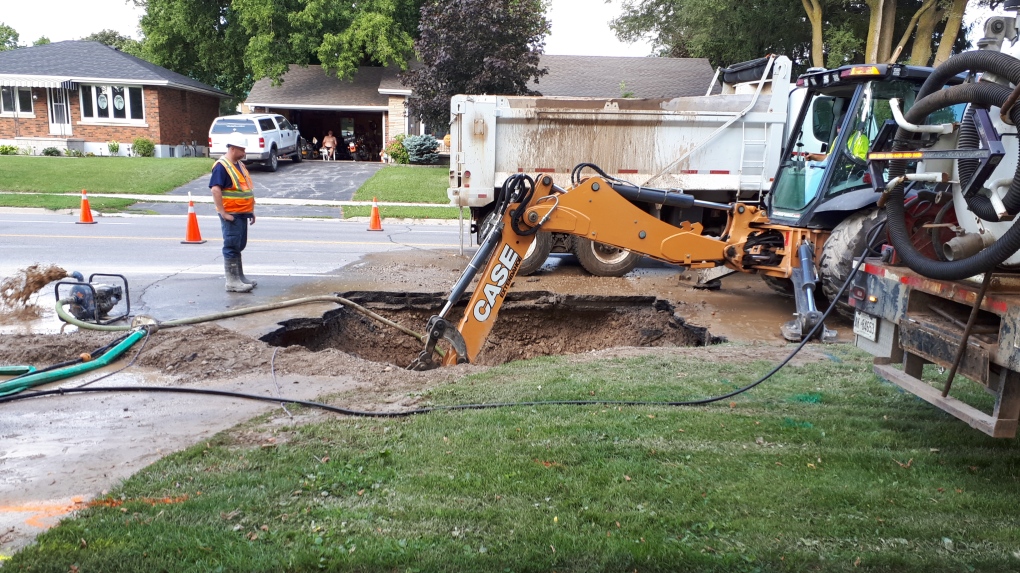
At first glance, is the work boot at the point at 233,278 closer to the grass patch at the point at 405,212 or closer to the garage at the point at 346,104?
the grass patch at the point at 405,212

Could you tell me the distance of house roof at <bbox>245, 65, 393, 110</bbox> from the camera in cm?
3353

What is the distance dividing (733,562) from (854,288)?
→ 248cm

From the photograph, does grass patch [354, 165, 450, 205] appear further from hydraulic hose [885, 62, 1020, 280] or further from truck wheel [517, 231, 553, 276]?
hydraulic hose [885, 62, 1020, 280]

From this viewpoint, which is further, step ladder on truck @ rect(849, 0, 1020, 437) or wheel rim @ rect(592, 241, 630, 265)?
wheel rim @ rect(592, 241, 630, 265)

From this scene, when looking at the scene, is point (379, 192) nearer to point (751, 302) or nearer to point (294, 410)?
point (751, 302)

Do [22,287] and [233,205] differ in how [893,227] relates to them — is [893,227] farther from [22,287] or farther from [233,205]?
[22,287]

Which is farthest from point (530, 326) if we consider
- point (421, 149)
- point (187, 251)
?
point (421, 149)

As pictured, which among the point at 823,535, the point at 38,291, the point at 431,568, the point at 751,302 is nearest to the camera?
the point at 431,568

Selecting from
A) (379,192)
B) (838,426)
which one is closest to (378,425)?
(838,426)

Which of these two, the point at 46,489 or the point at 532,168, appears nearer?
the point at 46,489

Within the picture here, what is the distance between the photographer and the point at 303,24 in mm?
31781

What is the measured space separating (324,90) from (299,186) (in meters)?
11.3

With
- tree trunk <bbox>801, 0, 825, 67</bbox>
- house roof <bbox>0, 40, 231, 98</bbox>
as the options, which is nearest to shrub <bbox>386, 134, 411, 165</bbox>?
house roof <bbox>0, 40, 231, 98</bbox>

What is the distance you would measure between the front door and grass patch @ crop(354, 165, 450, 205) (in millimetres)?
14942
